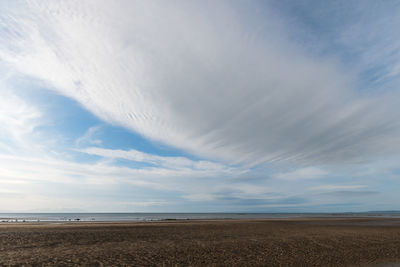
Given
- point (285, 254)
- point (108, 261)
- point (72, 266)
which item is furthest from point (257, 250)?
point (72, 266)

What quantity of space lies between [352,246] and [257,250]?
9535 millimetres

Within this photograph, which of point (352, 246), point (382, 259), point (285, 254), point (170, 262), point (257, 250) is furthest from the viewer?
point (352, 246)

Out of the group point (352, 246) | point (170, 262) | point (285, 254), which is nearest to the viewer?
point (170, 262)

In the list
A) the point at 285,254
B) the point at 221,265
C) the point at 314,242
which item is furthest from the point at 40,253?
the point at 314,242

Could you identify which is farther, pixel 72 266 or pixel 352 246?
pixel 352 246

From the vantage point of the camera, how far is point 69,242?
A: 2255cm

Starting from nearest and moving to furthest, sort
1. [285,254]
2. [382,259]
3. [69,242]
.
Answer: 1. [382,259]
2. [285,254]
3. [69,242]

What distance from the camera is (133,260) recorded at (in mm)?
15812

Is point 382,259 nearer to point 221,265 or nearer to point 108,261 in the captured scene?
point 221,265

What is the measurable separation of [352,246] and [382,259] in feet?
15.3

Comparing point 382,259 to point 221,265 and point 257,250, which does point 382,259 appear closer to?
point 257,250

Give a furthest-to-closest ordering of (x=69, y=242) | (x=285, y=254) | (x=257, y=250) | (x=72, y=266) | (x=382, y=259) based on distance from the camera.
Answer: (x=69, y=242) → (x=257, y=250) → (x=285, y=254) → (x=382, y=259) → (x=72, y=266)

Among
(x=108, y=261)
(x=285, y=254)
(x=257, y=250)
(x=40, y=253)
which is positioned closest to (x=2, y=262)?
(x=40, y=253)

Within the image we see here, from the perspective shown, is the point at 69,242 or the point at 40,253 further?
the point at 69,242
